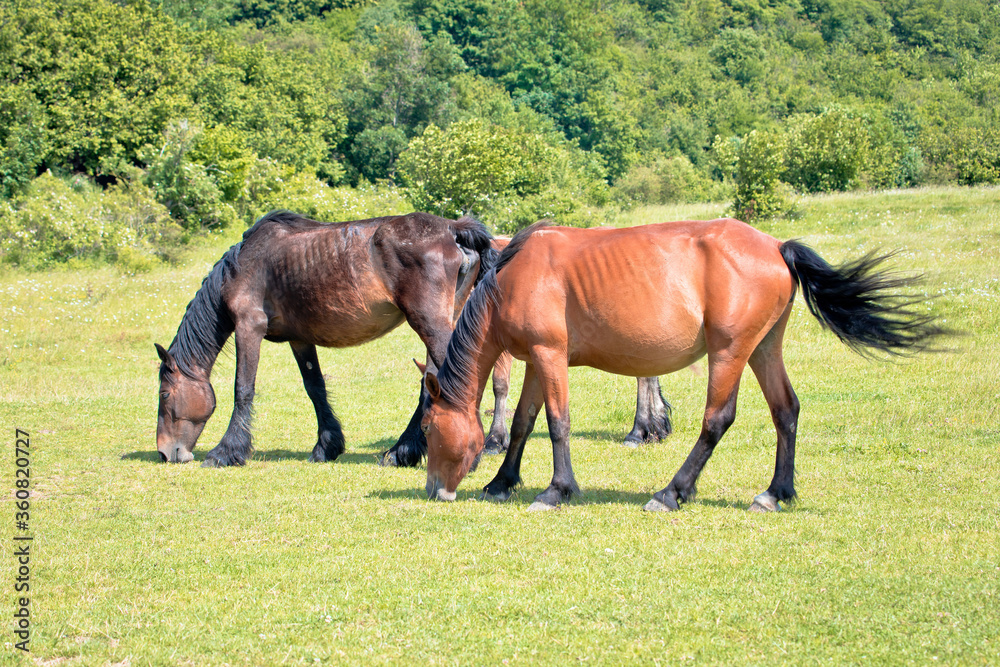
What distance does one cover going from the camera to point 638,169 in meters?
70.4

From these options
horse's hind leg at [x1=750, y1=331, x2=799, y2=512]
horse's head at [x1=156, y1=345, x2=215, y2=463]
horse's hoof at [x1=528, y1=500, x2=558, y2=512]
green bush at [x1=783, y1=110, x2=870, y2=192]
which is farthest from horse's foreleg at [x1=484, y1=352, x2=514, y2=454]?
green bush at [x1=783, y1=110, x2=870, y2=192]

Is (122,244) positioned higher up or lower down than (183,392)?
lower down

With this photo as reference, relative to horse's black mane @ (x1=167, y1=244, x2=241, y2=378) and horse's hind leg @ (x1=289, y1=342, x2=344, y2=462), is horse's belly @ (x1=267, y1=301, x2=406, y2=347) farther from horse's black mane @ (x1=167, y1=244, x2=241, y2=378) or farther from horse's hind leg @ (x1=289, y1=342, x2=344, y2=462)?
horse's black mane @ (x1=167, y1=244, x2=241, y2=378)

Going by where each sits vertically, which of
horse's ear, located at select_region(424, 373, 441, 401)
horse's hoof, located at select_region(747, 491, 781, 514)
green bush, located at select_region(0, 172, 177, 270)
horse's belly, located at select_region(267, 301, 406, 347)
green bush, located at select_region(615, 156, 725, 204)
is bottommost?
green bush, located at select_region(615, 156, 725, 204)

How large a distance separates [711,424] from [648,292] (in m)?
1.14

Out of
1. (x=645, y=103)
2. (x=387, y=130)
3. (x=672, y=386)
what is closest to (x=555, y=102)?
(x=645, y=103)

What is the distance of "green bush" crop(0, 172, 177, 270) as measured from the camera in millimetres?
25891

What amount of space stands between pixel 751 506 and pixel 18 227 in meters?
25.3

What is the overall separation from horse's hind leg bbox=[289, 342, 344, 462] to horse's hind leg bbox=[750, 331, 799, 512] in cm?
466

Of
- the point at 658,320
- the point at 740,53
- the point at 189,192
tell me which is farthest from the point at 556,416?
the point at 740,53

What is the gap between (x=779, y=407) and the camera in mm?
7473

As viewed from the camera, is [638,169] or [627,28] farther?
[627,28]

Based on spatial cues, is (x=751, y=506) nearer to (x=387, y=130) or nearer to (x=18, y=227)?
(x=18, y=227)

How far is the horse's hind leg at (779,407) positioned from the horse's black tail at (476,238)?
3.25 metres
